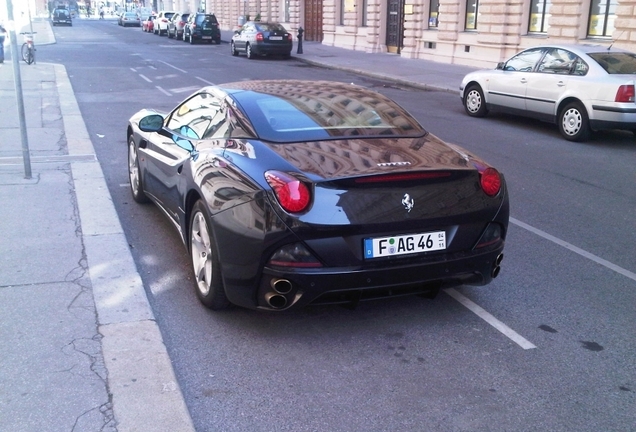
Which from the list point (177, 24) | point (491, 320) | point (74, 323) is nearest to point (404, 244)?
point (491, 320)

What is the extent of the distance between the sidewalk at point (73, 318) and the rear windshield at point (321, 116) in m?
1.49

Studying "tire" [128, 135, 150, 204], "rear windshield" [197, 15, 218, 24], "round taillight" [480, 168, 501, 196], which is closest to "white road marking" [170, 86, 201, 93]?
"tire" [128, 135, 150, 204]

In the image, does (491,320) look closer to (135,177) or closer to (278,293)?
(278,293)

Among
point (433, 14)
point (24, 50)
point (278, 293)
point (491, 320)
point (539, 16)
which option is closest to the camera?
point (278, 293)

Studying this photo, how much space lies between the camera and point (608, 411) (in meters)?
3.62

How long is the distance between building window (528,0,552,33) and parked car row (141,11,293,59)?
11635mm

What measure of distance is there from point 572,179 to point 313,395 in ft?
20.9

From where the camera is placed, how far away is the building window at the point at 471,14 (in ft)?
83.9

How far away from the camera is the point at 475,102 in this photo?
1454 centimetres

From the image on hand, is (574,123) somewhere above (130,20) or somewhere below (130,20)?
below

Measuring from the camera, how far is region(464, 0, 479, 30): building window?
25.6 metres

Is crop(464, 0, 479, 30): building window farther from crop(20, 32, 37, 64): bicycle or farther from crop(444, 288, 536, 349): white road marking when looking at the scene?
crop(444, 288, 536, 349): white road marking

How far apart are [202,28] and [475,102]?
97.0 ft

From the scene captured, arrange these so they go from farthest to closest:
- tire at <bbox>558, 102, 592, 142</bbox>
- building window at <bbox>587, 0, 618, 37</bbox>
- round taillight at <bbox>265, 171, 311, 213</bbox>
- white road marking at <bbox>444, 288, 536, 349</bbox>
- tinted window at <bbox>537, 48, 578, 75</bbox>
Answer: building window at <bbox>587, 0, 618, 37</bbox>, tinted window at <bbox>537, 48, 578, 75</bbox>, tire at <bbox>558, 102, 592, 142</bbox>, white road marking at <bbox>444, 288, 536, 349</bbox>, round taillight at <bbox>265, 171, 311, 213</bbox>
